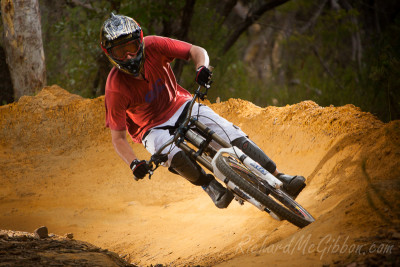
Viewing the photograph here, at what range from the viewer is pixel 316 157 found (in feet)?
20.7

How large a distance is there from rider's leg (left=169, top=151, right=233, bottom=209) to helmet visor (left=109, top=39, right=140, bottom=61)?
3.80ft

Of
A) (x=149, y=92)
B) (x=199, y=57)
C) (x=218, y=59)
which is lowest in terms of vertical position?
(x=218, y=59)

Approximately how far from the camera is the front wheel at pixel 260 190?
4.21 meters

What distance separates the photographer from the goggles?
4.75 m

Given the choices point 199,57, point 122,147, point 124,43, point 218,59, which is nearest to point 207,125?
point 199,57

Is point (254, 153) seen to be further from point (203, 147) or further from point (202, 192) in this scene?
point (202, 192)

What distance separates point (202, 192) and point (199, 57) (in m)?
3.28

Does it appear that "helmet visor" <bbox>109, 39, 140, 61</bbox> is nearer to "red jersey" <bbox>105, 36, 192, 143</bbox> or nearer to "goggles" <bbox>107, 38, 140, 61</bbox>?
"goggles" <bbox>107, 38, 140, 61</bbox>

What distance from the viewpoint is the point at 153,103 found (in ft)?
16.7

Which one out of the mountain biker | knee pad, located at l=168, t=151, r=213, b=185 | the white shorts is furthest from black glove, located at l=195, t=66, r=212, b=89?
knee pad, located at l=168, t=151, r=213, b=185

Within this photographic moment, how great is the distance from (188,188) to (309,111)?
2.47 meters

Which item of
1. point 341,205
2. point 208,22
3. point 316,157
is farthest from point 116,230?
point 208,22

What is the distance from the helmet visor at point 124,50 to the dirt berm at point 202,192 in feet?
6.74

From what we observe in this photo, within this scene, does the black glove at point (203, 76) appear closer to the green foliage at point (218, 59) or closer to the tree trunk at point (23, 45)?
the green foliage at point (218, 59)
